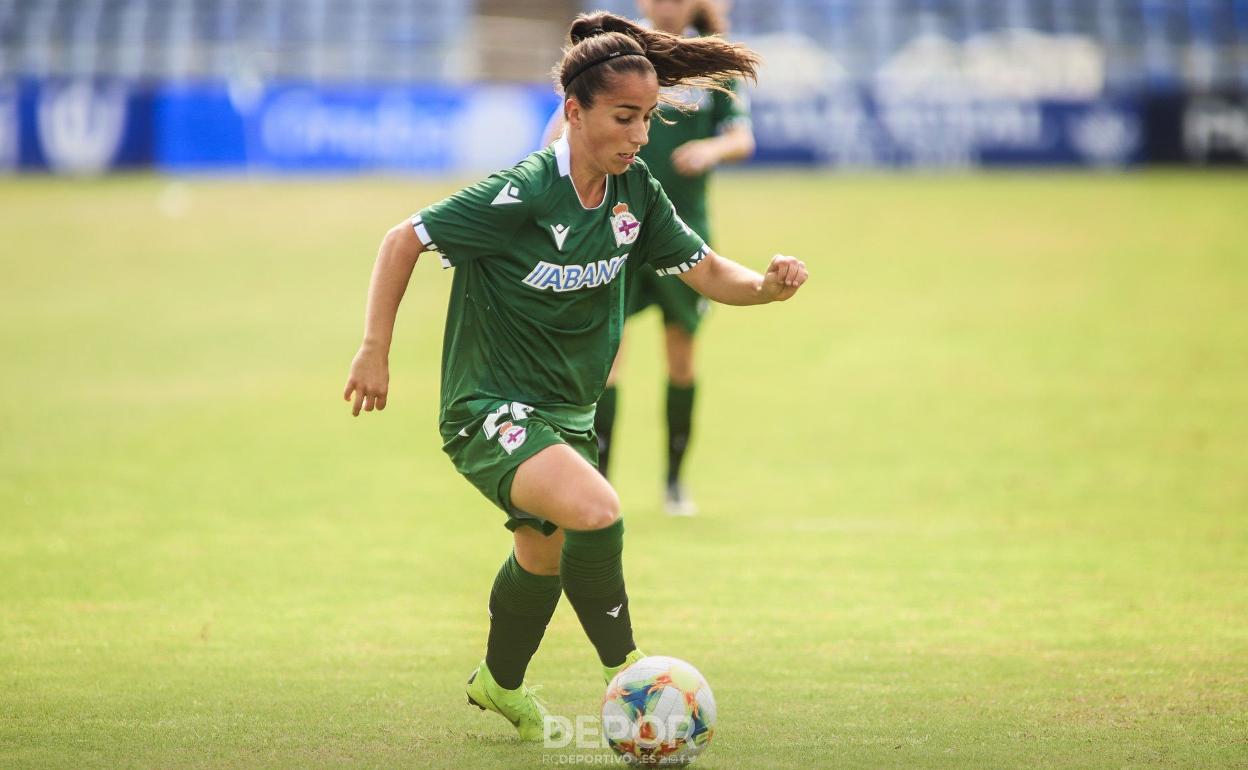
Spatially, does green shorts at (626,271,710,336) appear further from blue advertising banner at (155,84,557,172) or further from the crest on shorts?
blue advertising banner at (155,84,557,172)

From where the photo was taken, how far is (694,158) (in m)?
7.16

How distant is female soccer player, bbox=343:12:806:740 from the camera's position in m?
4.45

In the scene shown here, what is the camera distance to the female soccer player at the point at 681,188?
24.6 feet

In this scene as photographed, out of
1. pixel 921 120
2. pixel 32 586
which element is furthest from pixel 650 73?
pixel 921 120

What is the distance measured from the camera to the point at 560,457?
4445 mm

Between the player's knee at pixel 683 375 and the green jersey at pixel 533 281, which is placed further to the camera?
the player's knee at pixel 683 375

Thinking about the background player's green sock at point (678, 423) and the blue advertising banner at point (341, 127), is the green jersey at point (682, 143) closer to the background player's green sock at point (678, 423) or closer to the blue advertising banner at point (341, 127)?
the background player's green sock at point (678, 423)

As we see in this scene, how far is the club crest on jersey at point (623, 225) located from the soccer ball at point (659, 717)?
1.29 m

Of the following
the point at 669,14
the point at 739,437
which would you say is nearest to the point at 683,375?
the point at 669,14

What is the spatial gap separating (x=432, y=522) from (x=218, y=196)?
16716 mm

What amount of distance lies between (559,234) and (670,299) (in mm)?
3383

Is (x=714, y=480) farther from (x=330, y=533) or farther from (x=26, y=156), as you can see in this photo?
(x=26, y=156)

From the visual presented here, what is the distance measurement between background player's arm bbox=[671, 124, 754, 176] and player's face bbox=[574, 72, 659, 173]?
2.55 metres

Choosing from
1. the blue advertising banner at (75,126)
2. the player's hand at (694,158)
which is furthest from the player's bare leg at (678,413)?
the blue advertising banner at (75,126)
